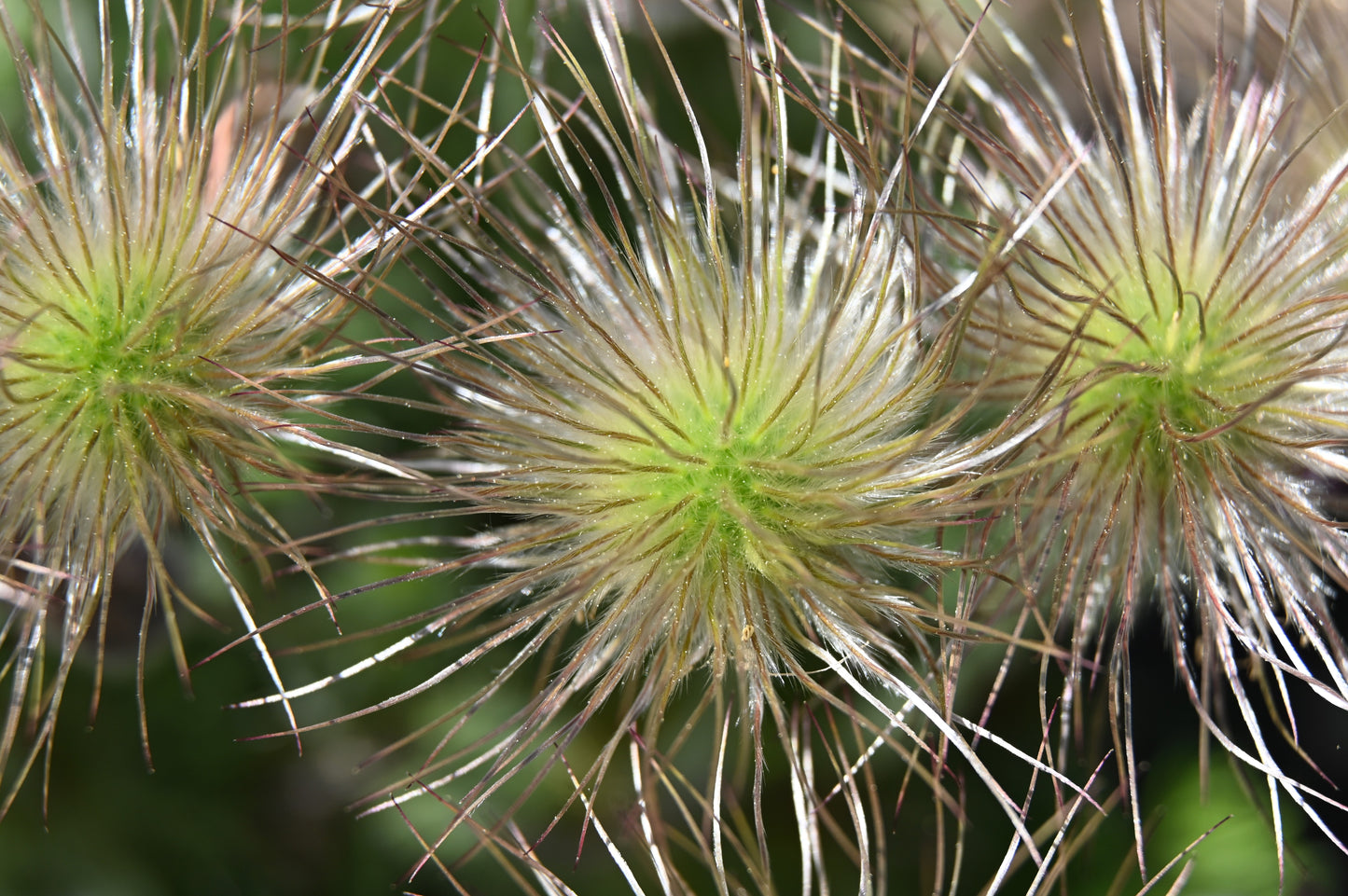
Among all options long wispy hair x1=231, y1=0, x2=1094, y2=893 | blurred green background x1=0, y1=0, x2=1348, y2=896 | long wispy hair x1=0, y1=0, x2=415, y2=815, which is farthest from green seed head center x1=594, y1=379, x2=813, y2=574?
blurred green background x1=0, y1=0, x2=1348, y2=896

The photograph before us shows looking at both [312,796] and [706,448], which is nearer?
[706,448]

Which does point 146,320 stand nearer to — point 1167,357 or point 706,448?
point 706,448

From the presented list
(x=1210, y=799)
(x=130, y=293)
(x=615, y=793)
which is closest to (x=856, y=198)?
(x=130, y=293)

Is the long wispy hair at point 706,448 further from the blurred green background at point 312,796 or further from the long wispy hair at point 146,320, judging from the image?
the blurred green background at point 312,796

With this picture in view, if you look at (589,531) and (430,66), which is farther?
(430,66)

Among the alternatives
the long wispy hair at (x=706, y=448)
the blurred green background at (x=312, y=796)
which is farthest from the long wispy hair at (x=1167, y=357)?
the blurred green background at (x=312, y=796)

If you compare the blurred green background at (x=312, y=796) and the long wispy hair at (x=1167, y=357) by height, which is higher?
the long wispy hair at (x=1167, y=357)

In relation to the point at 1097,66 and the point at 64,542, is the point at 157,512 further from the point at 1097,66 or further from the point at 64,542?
the point at 1097,66

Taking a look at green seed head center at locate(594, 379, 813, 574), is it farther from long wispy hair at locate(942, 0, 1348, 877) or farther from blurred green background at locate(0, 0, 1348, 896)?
blurred green background at locate(0, 0, 1348, 896)

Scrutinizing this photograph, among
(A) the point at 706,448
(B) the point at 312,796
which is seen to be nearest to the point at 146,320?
(A) the point at 706,448

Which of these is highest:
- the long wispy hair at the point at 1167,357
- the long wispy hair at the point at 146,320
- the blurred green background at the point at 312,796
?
the long wispy hair at the point at 1167,357

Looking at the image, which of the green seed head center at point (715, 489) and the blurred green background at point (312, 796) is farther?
the blurred green background at point (312, 796)
